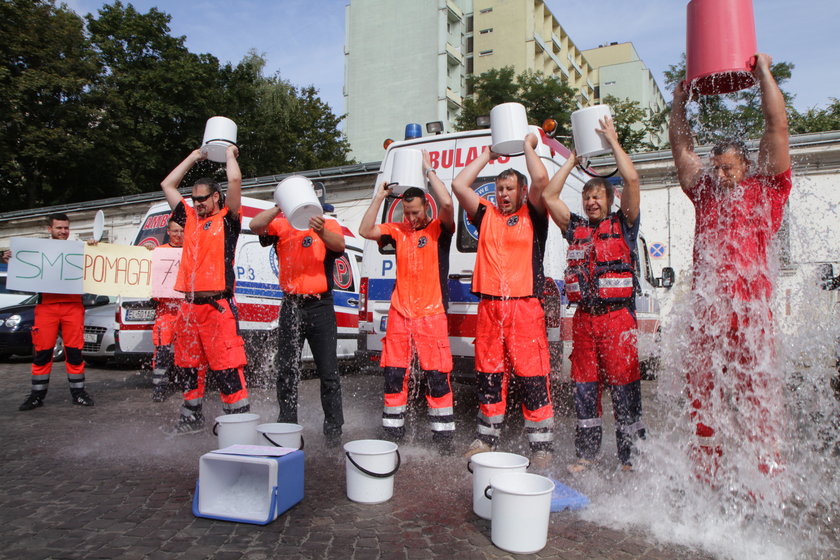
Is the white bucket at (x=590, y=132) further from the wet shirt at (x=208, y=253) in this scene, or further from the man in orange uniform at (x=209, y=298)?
the wet shirt at (x=208, y=253)

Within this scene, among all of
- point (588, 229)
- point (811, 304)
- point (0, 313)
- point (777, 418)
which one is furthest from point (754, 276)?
point (0, 313)

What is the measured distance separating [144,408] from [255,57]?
31299mm

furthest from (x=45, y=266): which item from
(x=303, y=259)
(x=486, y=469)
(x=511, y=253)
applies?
(x=486, y=469)

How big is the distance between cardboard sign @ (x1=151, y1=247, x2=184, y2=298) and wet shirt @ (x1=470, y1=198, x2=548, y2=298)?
A: 13.3 ft

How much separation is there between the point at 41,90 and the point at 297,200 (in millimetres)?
28941

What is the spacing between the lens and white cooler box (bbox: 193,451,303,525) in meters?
3.05

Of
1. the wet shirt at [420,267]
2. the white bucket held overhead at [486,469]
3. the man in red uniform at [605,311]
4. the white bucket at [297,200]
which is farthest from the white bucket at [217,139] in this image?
the white bucket held overhead at [486,469]

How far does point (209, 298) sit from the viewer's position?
4758 millimetres

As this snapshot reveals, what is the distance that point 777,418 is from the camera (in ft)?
10.2

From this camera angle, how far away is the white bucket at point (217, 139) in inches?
186

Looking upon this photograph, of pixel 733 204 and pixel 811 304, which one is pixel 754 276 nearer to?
pixel 733 204

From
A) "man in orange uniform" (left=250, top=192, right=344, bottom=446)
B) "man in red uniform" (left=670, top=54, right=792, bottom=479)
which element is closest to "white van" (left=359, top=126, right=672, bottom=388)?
"man in orange uniform" (left=250, top=192, right=344, bottom=446)

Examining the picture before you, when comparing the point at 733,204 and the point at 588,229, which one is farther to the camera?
the point at 588,229

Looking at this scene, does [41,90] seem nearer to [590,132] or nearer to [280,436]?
[280,436]
